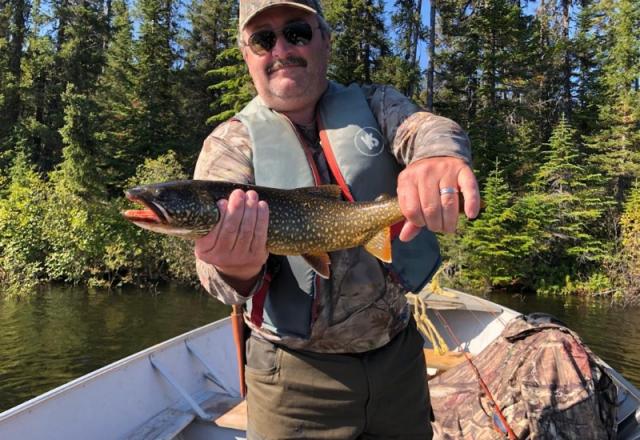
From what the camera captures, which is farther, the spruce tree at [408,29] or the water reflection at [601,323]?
the spruce tree at [408,29]

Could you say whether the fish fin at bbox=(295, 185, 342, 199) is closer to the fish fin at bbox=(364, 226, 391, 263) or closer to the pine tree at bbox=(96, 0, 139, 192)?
the fish fin at bbox=(364, 226, 391, 263)

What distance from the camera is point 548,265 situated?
91.2 feet

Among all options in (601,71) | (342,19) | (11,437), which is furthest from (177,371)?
(601,71)

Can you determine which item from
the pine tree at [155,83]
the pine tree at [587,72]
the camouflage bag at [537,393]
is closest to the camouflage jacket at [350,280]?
the camouflage bag at [537,393]

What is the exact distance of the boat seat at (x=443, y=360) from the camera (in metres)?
7.43

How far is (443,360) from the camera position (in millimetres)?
7703

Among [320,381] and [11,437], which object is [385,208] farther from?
[11,437]

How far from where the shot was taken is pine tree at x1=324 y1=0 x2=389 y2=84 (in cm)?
3156

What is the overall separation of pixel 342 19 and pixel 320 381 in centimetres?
3230

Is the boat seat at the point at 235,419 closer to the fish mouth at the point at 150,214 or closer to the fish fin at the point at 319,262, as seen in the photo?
the fish fin at the point at 319,262

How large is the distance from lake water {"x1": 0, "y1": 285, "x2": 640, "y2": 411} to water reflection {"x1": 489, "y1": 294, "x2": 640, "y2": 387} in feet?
0.09

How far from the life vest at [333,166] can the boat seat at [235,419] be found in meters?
2.94

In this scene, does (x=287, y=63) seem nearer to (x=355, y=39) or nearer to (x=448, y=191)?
(x=448, y=191)

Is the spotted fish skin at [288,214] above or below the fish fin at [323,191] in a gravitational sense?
below
